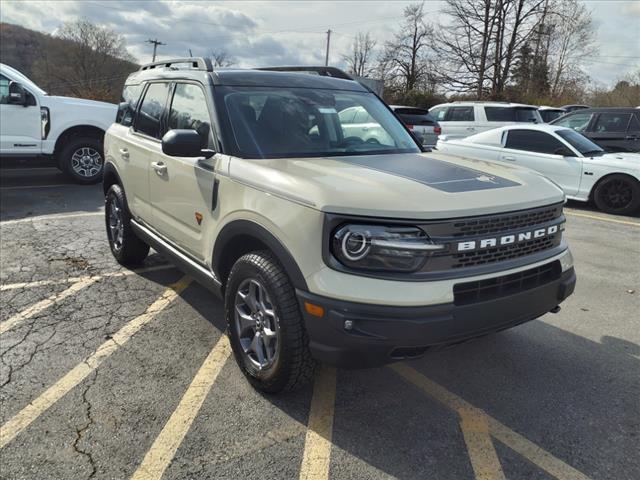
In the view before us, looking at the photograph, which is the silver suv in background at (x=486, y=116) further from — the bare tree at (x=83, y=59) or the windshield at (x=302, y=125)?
the bare tree at (x=83, y=59)

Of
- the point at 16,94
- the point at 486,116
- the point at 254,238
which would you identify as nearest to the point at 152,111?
the point at 254,238

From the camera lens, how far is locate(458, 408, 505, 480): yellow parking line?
2.38 meters

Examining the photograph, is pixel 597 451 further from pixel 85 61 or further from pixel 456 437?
pixel 85 61

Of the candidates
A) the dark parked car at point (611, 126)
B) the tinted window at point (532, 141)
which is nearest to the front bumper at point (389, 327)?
the tinted window at point (532, 141)

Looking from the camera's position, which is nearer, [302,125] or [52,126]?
[302,125]

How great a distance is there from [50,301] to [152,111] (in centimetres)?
186

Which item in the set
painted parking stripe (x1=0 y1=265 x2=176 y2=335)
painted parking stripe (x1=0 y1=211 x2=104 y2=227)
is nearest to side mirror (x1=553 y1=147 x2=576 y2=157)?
painted parking stripe (x1=0 y1=265 x2=176 y2=335)

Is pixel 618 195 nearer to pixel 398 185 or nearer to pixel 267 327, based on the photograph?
pixel 398 185

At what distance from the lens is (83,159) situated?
9.57 m

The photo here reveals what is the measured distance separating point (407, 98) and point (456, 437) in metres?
37.2

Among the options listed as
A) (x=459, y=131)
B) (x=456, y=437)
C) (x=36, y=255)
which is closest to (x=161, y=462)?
(x=456, y=437)

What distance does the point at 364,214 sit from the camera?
234 centimetres

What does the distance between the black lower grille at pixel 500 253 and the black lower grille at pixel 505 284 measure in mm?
93

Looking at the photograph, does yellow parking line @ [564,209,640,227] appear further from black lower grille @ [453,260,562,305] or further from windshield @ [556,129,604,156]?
black lower grille @ [453,260,562,305]
